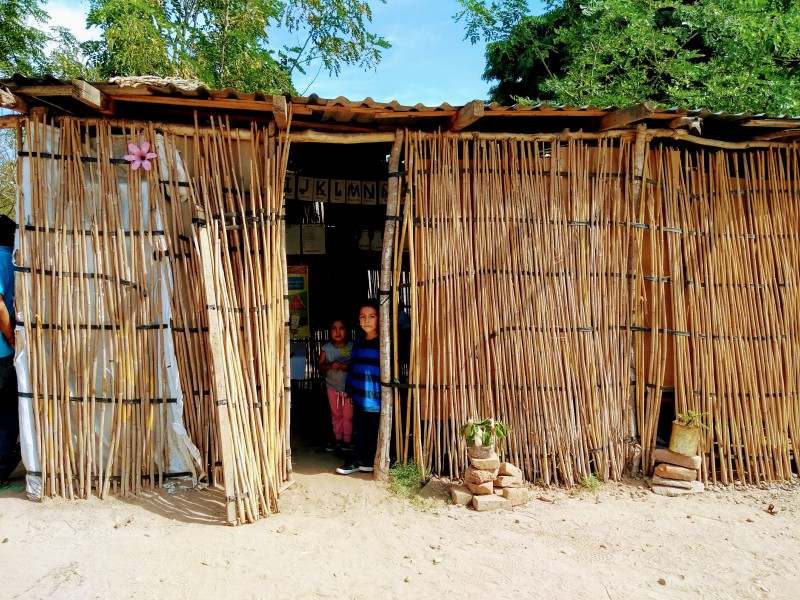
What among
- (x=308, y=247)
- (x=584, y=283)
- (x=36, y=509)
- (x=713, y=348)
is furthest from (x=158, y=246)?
(x=713, y=348)

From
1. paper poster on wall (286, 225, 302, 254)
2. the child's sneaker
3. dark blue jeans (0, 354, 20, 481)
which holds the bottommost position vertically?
the child's sneaker

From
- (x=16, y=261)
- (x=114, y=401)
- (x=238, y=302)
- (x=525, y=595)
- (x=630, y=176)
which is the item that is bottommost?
(x=525, y=595)

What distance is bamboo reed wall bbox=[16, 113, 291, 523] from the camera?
3.57m

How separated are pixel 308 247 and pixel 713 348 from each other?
3824mm

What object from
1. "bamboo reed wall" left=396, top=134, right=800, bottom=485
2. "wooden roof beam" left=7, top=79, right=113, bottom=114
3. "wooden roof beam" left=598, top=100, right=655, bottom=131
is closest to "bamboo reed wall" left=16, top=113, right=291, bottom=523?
"wooden roof beam" left=7, top=79, right=113, bottom=114

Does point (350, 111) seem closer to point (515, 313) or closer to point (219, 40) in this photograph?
point (515, 313)

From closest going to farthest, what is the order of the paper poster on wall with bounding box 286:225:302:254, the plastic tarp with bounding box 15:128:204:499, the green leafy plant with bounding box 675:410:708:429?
the plastic tarp with bounding box 15:128:204:499 → the green leafy plant with bounding box 675:410:708:429 → the paper poster on wall with bounding box 286:225:302:254

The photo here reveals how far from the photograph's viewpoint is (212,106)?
3572 millimetres

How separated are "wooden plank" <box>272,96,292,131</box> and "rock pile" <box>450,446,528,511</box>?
2464 millimetres

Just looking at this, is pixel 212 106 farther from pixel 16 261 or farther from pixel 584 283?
pixel 584 283

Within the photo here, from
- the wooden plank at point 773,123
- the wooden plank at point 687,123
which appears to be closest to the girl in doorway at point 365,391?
the wooden plank at point 687,123

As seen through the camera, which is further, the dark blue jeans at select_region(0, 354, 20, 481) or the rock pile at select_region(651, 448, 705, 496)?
the rock pile at select_region(651, 448, 705, 496)

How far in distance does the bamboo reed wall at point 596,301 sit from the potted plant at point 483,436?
12.6 inches

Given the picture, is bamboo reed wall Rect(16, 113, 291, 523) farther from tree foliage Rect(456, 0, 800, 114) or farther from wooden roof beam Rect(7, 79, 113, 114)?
tree foliage Rect(456, 0, 800, 114)
